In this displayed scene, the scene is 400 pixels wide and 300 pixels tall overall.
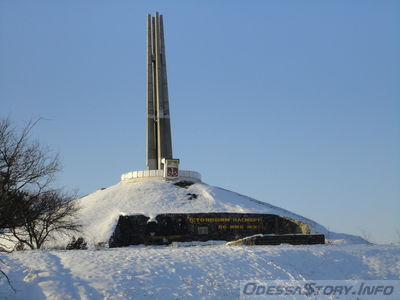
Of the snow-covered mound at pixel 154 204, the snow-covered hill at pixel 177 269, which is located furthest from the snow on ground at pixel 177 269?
the snow-covered mound at pixel 154 204

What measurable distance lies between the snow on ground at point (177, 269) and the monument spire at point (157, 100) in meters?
28.4

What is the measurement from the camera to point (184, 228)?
31438 millimetres

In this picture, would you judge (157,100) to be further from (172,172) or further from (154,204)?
(154,204)

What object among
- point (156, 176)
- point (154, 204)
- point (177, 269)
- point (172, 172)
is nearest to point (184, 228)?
point (154, 204)

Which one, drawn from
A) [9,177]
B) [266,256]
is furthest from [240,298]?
[9,177]

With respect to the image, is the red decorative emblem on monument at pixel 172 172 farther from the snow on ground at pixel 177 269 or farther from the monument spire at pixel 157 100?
the snow on ground at pixel 177 269

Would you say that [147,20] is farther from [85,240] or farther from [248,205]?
[85,240]

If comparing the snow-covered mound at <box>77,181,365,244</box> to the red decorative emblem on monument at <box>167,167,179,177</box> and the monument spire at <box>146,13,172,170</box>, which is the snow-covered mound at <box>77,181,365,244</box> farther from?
the monument spire at <box>146,13,172,170</box>

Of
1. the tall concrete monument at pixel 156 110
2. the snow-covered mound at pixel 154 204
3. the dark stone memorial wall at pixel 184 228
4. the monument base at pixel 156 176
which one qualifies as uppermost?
the tall concrete monument at pixel 156 110

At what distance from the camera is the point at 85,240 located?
30.0 metres

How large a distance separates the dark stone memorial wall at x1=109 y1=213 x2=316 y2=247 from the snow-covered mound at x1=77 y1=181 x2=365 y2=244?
2.45 feet

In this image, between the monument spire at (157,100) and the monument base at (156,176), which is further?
the monument spire at (157,100)

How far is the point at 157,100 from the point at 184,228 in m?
18.6

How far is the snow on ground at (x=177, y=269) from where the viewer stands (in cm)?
1302
